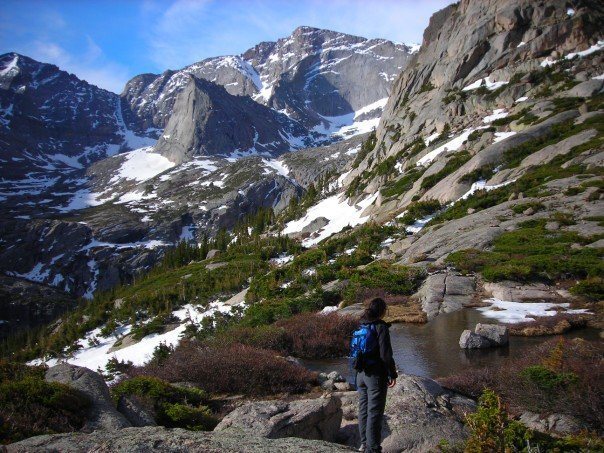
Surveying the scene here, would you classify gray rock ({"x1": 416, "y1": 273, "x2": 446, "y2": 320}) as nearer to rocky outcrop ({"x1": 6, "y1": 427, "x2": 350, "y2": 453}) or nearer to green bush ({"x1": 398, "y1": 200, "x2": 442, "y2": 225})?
rocky outcrop ({"x1": 6, "y1": 427, "x2": 350, "y2": 453})

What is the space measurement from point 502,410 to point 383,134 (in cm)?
7752

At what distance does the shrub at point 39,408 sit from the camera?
5.89 metres

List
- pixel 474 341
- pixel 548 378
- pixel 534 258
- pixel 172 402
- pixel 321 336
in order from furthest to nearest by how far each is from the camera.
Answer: pixel 534 258, pixel 321 336, pixel 474 341, pixel 172 402, pixel 548 378

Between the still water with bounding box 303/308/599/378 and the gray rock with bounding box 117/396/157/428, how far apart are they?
18.7 ft

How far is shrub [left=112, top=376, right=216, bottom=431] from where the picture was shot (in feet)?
24.3

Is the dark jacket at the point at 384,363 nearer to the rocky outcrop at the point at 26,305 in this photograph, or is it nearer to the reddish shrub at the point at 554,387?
the reddish shrub at the point at 554,387

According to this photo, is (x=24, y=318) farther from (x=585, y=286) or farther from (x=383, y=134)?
(x=585, y=286)

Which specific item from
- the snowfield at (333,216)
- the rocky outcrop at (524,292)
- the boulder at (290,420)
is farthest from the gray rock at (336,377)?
the snowfield at (333,216)

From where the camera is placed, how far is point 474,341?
11.6 meters

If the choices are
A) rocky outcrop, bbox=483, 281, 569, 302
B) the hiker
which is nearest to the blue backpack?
the hiker

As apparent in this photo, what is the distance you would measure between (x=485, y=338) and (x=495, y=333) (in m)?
0.34

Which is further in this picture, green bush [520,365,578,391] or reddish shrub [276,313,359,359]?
reddish shrub [276,313,359,359]

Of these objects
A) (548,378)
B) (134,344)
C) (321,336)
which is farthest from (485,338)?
(134,344)

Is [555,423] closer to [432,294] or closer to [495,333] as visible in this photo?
[495,333]
